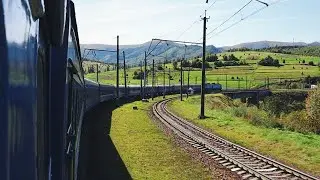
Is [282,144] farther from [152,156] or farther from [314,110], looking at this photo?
[314,110]

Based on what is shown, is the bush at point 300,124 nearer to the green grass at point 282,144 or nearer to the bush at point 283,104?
the green grass at point 282,144

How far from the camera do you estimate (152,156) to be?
73.3 feet

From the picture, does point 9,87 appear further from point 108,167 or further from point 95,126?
point 95,126

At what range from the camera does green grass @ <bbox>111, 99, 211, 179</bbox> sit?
18.3m

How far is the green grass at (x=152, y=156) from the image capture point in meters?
18.3

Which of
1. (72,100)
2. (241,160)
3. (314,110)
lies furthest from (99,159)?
(314,110)

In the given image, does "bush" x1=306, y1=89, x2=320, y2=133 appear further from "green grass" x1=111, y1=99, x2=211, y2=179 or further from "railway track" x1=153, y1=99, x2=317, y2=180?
"green grass" x1=111, y1=99, x2=211, y2=179

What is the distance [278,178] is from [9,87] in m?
16.0

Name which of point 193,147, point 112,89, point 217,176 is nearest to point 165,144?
point 193,147

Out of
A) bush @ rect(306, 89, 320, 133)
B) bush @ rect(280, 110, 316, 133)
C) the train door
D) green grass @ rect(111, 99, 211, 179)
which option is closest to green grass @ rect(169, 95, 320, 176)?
green grass @ rect(111, 99, 211, 179)

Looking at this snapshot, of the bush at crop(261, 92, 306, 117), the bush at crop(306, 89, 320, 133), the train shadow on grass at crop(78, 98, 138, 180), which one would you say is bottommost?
the bush at crop(261, 92, 306, 117)

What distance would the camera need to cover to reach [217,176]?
58.7ft

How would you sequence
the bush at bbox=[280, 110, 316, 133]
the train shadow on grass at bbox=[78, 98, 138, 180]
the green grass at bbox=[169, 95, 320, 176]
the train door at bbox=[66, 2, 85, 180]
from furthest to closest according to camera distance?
the bush at bbox=[280, 110, 316, 133] → the green grass at bbox=[169, 95, 320, 176] → the train shadow on grass at bbox=[78, 98, 138, 180] → the train door at bbox=[66, 2, 85, 180]

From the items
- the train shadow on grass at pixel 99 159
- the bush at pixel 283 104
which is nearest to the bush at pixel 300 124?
the train shadow on grass at pixel 99 159
